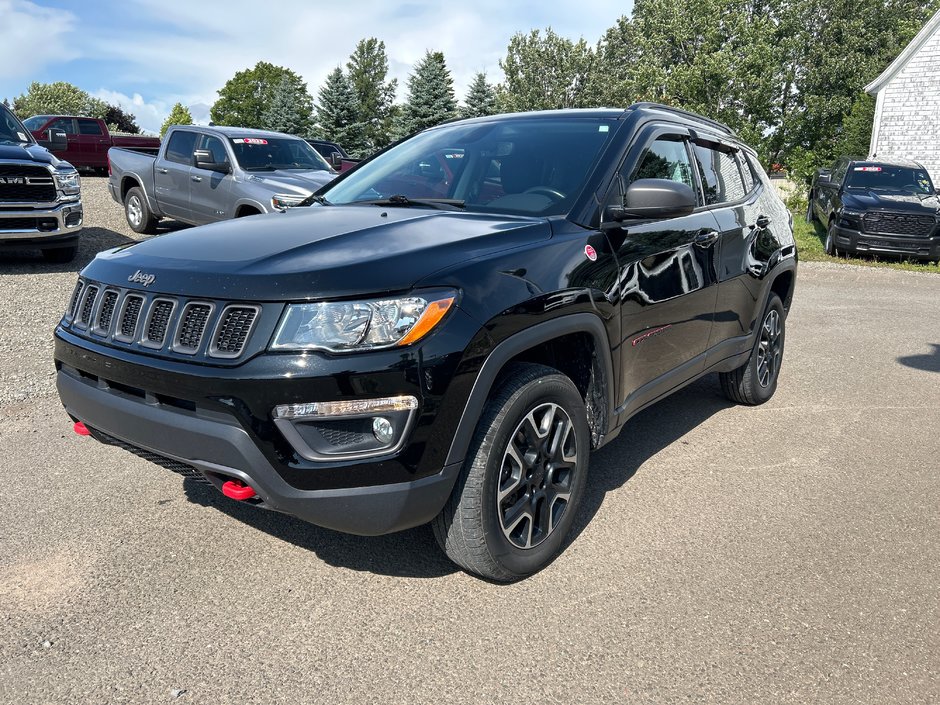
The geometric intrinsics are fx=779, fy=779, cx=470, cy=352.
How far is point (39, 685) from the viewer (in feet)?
7.86

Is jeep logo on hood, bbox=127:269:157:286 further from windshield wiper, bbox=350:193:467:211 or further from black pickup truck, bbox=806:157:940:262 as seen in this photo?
black pickup truck, bbox=806:157:940:262

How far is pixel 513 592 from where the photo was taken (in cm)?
297

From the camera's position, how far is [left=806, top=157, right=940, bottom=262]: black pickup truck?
14.0 metres

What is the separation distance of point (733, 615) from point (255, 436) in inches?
71.6

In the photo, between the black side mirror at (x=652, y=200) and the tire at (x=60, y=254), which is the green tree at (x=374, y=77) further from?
the black side mirror at (x=652, y=200)

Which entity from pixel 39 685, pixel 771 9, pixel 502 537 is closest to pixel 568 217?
pixel 502 537

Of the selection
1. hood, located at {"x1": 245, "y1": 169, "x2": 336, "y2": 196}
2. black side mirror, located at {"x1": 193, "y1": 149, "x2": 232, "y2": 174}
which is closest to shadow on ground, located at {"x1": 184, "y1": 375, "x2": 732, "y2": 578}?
hood, located at {"x1": 245, "y1": 169, "x2": 336, "y2": 196}

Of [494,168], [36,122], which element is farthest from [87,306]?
[36,122]

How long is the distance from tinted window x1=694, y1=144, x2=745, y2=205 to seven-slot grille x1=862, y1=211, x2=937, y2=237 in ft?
35.6

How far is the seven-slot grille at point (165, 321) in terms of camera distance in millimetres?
2482

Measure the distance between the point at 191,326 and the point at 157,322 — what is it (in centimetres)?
19

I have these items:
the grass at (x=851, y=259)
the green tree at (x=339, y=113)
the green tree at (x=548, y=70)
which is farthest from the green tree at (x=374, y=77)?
the grass at (x=851, y=259)

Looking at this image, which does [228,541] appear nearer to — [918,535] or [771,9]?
[918,535]

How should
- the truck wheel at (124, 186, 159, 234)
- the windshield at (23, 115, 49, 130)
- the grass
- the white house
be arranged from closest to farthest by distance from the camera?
1. the truck wheel at (124, 186, 159, 234)
2. the grass
3. the windshield at (23, 115, 49, 130)
4. the white house
